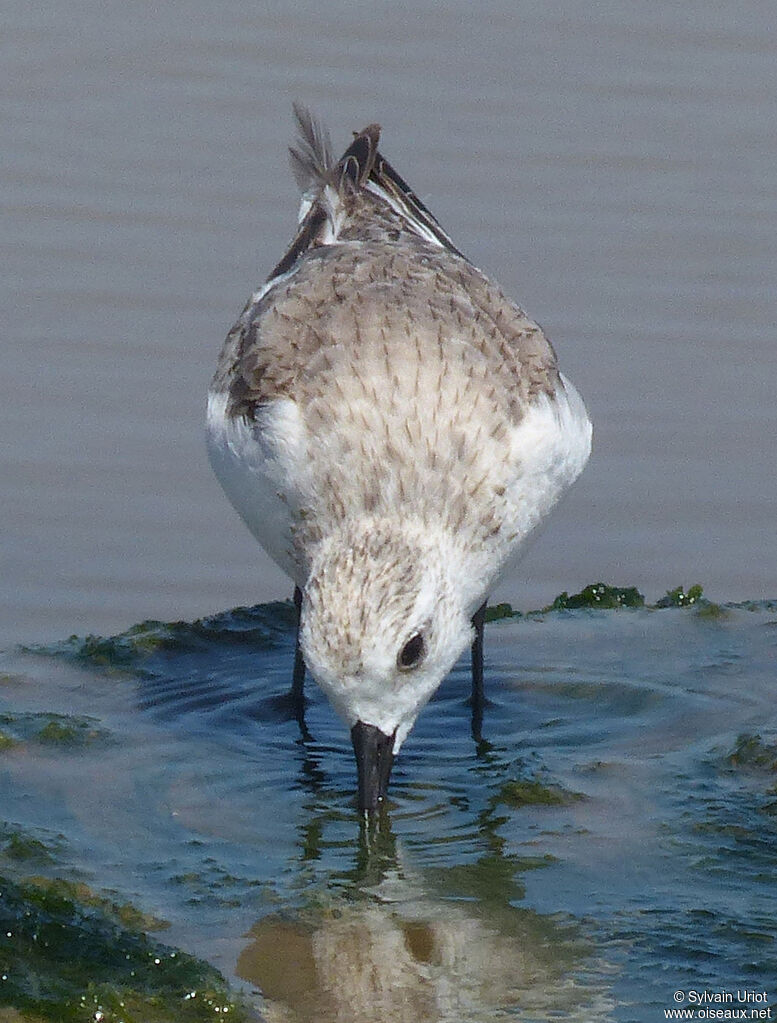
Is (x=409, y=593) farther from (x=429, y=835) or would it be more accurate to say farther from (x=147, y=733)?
(x=147, y=733)

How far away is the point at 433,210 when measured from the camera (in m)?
10.6

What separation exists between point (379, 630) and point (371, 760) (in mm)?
487

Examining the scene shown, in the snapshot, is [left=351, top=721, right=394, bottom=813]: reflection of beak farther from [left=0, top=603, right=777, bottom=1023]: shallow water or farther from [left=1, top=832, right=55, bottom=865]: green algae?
[left=1, top=832, right=55, bottom=865]: green algae

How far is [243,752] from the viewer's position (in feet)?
21.1

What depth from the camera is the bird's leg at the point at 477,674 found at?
21.8 feet

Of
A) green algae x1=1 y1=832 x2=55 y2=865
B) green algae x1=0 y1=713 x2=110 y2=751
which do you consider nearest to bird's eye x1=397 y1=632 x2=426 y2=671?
green algae x1=1 y1=832 x2=55 y2=865

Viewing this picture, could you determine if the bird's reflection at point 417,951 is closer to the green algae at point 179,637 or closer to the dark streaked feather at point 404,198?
the green algae at point 179,637

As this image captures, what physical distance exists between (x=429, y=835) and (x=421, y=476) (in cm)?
110

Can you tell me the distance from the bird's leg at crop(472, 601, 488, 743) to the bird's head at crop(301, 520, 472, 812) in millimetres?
677

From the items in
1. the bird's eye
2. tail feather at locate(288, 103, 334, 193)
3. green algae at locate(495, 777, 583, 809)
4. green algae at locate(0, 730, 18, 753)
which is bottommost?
green algae at locate(495, 777, 583, 809)

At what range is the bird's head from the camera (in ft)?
18.1

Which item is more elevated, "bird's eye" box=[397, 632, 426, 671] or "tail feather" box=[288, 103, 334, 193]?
"tail feather" box=[288, 103, 334, 193]

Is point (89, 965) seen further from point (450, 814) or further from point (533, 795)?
point (533, 795)

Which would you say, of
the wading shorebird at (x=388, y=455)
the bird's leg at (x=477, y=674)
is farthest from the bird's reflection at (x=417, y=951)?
the bird's leg at (x=477, y=674)
